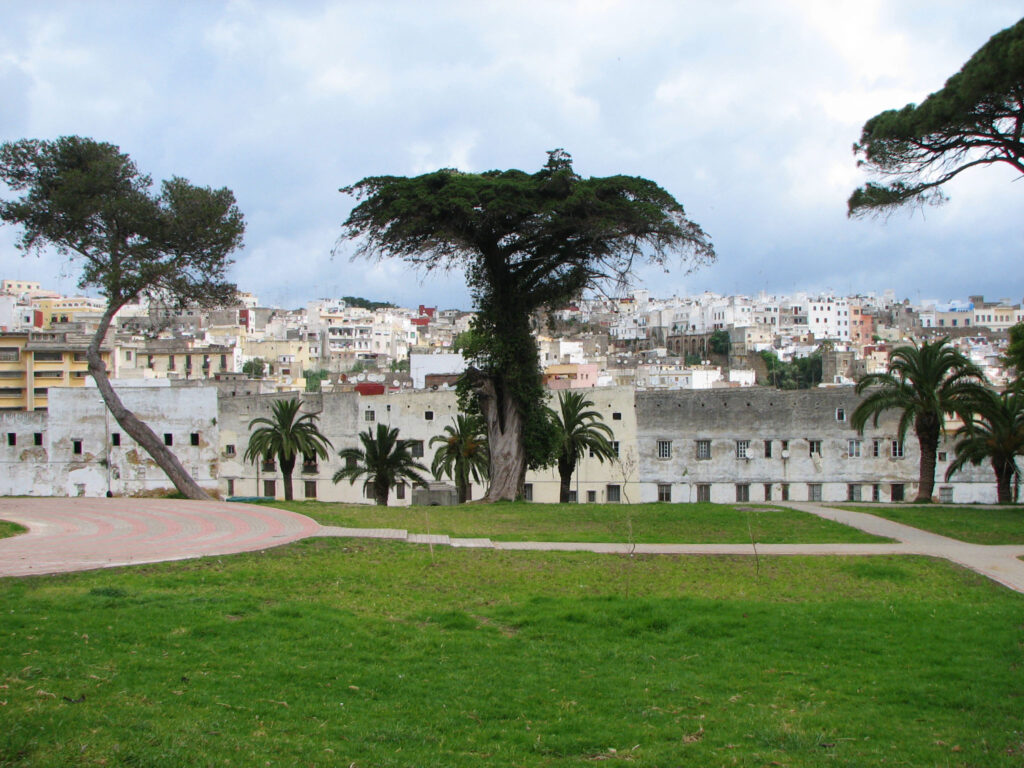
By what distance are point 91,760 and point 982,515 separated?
2354 centimetres

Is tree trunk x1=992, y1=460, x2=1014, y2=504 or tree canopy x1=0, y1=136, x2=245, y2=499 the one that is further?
tree trunk x1=992, y1=460, x2=1014, y2=504

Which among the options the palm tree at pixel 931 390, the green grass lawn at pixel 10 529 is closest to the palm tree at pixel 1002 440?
the palm tree at pixel 931 390

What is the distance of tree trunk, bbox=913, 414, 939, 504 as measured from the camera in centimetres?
3092

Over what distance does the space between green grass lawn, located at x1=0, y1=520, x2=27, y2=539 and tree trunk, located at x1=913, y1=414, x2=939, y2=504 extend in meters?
25.1

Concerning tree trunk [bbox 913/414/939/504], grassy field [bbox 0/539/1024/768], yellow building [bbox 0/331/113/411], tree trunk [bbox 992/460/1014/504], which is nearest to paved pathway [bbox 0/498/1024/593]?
grassy field [bbox 0/539/1024/768]

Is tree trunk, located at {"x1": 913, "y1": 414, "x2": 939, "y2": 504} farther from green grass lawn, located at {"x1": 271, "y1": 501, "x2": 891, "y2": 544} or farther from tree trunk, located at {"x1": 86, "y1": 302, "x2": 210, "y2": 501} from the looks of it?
tree trunk, located at {"x1": 86, "y1": 302, "x2": 210, "y2": 501}

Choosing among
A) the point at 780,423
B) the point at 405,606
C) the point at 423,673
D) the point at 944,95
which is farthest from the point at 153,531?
the point at 780,423

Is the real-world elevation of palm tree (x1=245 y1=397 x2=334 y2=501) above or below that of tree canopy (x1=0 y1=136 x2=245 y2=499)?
below

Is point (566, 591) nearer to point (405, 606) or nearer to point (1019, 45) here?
point (405, 606)

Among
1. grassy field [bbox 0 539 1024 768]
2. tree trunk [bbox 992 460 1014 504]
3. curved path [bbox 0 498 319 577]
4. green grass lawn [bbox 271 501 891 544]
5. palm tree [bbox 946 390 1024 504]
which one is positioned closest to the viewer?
grassy field [bbox 0 539 1024 768]

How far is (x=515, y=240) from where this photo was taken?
29.4 metres

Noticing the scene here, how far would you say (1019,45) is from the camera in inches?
645

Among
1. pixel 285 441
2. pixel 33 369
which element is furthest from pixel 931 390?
pixel 33 369

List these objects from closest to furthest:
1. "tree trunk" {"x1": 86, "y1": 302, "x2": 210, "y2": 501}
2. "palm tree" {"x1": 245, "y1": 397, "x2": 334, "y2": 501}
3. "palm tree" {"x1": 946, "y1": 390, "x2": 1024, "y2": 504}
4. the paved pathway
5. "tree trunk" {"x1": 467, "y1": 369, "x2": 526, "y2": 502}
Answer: the paved pathway → "tree trunk" {"x1": 86, "y1": 302, "x2": 210, "y2": 501} → "tree trunk" {"x1": 467, "y1": 369, "x2": 526, "y2": 502} → "palm tree" {"x1": 946, "y1": 390, "x2": 1024, "y2": 504} → "palm tree" {"x1": 245, "y1": 397, "x2": 334, "y2": 501}
